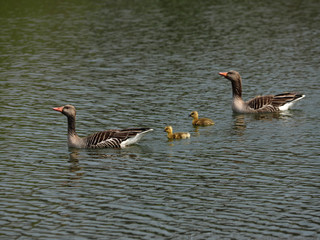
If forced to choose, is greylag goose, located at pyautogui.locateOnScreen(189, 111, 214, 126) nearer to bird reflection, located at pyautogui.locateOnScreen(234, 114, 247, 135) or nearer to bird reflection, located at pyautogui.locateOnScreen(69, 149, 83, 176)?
bird reflection, located at pyautogui.locateOnScreen(234, 114, 247, 135)

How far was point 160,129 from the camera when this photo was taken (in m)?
26.2

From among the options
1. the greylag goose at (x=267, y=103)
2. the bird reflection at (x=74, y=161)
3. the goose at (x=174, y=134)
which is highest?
the greylag goose at (x=267, y=103)

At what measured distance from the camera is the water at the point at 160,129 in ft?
55.0

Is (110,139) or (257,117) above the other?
(257,117)

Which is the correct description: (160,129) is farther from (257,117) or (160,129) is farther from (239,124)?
(257,117)

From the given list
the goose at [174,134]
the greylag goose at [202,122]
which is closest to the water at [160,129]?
the greylag goose at [202,122]

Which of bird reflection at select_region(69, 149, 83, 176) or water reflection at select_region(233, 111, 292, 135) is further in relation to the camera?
water reflection at select_region(233, 111, 292, 135)

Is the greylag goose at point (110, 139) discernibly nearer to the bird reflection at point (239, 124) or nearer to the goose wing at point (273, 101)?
the bird reflection at point (239, 124)

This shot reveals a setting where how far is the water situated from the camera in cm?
1675

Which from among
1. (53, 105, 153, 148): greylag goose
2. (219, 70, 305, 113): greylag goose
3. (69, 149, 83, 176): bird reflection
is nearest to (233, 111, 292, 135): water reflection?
(219, 70, 305, 113): greylag goose

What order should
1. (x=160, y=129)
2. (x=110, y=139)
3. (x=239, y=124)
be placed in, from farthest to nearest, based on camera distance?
(x=239, y=124)
(x=160, y=129)
(x=110, y=139)

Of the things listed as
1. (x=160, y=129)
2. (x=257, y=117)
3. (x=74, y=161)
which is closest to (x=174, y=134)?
(x=160, y=129)

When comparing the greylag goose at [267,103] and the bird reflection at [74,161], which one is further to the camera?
the greylag goose at [267,103]

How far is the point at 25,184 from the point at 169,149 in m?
5.59
